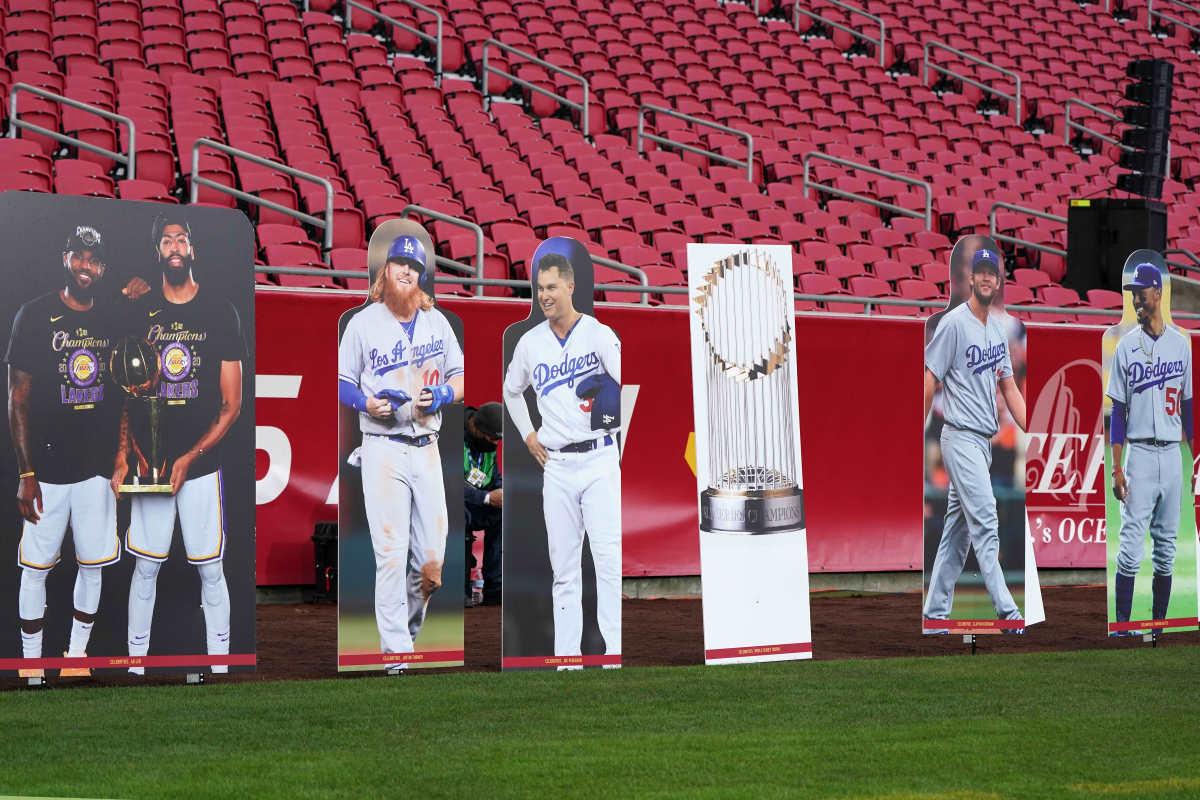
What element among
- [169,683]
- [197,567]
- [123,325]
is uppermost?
[123,325]

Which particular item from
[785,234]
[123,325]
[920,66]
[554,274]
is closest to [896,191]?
[785,234]

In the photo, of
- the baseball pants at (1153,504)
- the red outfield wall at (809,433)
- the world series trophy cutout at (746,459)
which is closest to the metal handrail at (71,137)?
the red outfield wall at (809,433)

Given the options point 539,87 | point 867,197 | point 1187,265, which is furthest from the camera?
point 539,87

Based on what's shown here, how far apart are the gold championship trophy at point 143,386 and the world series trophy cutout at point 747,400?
3215mm

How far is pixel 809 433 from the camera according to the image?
1420 centimetres

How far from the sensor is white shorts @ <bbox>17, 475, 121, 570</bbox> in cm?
822

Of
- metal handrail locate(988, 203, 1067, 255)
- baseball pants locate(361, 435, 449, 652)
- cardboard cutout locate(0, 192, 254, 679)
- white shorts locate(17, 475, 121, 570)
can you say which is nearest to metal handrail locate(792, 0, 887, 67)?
metal handrail locate(988, 203, 1067, 255)

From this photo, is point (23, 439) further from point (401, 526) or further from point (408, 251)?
point (408, 251)

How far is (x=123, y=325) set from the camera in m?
8.48

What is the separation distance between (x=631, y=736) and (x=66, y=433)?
3.33m

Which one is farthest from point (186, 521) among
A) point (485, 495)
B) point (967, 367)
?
point (967, 367)

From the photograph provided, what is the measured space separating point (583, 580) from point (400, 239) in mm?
2196

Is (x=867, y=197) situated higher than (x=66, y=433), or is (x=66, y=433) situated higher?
(x=867, y=197)

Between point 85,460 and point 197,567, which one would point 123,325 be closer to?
point 85,460
